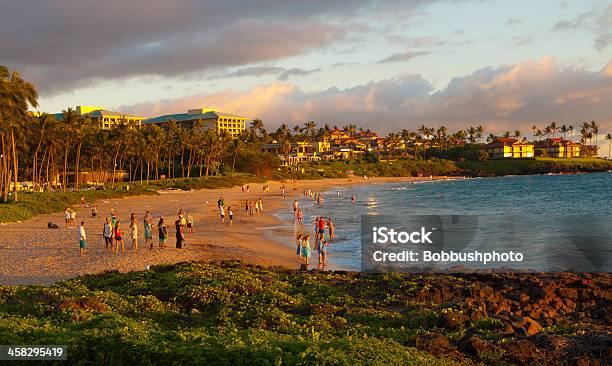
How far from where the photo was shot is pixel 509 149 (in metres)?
178

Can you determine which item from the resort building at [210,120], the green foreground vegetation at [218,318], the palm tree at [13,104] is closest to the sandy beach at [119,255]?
the green foreground vegetation at [218,318]

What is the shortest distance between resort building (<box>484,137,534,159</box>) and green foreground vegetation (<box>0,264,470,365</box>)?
172 meters

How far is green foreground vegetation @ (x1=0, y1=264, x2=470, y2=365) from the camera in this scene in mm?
7480

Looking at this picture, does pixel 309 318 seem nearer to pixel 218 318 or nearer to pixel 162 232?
pixel 218 318

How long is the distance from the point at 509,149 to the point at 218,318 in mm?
179930

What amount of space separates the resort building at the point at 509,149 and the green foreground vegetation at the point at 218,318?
563 feet

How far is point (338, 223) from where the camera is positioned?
133 ft

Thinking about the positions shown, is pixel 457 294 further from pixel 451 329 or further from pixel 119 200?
pixel 119 200

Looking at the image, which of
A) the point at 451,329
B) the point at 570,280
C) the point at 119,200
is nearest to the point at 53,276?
the point at 451,329

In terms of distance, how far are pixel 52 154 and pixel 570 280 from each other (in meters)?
71.7

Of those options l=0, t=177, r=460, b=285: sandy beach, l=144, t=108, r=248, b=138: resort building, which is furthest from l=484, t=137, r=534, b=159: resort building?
l=0, t=177, r=460, b=285: sandy beach

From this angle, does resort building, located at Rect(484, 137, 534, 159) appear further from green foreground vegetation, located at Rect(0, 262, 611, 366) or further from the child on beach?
green foreground vegetation, located at Rect(0, 262, 611, 366)

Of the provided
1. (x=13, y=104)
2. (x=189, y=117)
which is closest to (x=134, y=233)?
(x=13, y=104)

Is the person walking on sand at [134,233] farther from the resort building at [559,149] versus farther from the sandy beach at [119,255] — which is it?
the resort building at [559,149]
